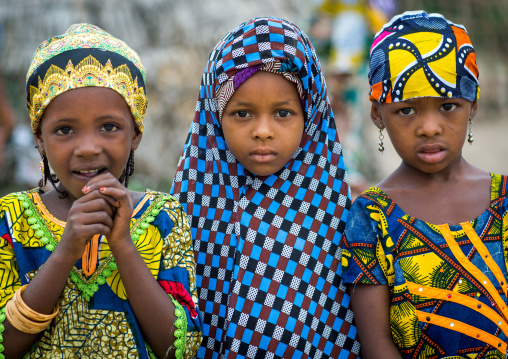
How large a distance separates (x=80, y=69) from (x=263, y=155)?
78cm

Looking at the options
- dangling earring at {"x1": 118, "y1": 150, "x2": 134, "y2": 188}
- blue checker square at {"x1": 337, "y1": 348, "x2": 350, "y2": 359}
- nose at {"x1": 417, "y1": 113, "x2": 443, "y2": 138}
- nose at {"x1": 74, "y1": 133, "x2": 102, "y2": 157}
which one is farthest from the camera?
blue checker square at {"x1": 337, "y1": 348, "x2": 350, "y2": 359}

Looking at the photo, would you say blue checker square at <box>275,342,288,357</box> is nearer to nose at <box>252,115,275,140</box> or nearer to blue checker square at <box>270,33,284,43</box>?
nose at <box>252,115,275,140</box>

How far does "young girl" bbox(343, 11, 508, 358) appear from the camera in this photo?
251cm

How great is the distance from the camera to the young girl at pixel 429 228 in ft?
8.24

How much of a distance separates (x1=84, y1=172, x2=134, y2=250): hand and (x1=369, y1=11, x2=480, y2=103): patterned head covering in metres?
1.10

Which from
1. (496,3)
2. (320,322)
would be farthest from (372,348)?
(496,3)

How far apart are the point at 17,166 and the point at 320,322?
508 cm

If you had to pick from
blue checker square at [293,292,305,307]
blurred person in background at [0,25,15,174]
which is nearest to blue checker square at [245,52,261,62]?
blue checker square at [293,292,305,307]

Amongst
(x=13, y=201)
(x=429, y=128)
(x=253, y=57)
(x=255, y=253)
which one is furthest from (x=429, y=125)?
(x=13, y=201)

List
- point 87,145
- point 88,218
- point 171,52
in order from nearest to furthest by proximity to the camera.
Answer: point 88,218
point 87,145
point 171,52

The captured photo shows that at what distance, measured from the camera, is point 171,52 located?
7.44m

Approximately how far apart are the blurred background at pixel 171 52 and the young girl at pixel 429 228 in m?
3.35

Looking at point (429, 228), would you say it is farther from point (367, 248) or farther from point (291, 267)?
point (291, 267)

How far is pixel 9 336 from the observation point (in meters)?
2.28
